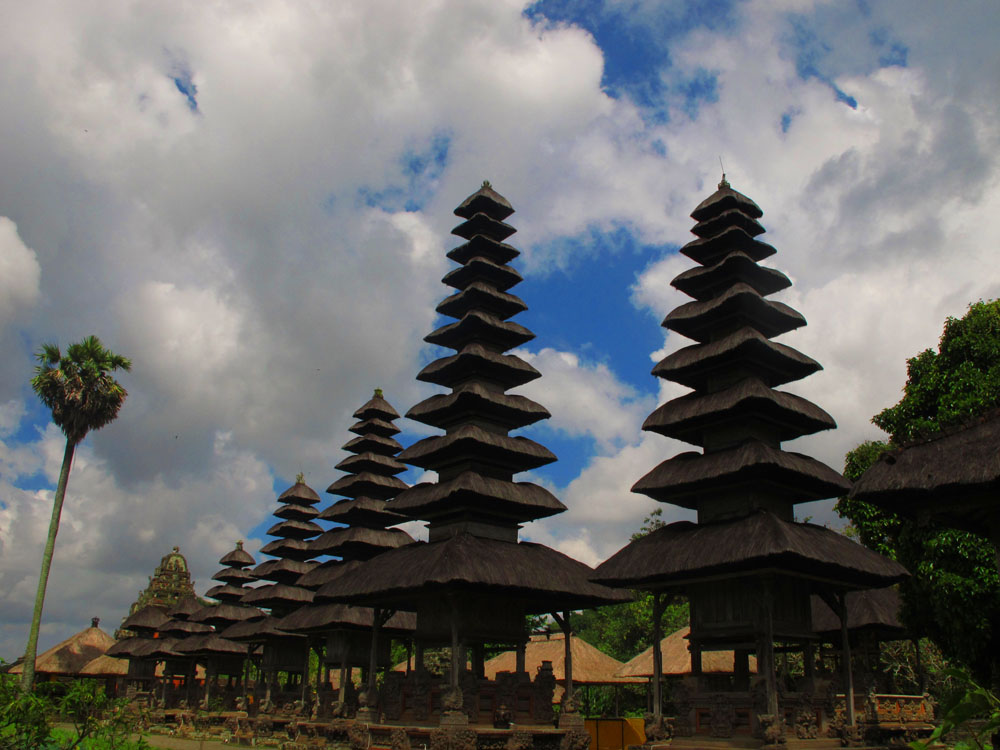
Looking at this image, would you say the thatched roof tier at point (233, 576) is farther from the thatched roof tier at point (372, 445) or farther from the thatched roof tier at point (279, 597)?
the thatched roof tier at point (372, 445)

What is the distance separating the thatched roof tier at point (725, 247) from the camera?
84.5ft

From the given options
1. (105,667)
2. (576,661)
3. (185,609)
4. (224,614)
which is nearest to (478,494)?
(576,661)

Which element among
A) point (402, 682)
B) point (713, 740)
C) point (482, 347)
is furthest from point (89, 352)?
point (713, 740)

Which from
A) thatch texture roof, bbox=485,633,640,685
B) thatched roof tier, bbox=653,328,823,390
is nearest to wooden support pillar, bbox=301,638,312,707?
thatch texture roof, bbox=485,633,640,685

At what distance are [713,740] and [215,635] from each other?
103 ft

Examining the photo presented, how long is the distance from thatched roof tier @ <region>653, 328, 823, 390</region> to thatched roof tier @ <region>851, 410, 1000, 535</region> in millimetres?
11869

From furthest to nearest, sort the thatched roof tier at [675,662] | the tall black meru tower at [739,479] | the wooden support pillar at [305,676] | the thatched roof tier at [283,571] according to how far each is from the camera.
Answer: the thatched roof tier at [283,571], the thatched roof tier at [675,662], the wooden support pillar at [305,676], the tall black meru tower at [739,479]

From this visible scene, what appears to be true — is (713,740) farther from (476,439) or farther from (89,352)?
(89,352)

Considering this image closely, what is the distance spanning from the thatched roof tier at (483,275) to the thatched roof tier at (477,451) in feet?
16.8

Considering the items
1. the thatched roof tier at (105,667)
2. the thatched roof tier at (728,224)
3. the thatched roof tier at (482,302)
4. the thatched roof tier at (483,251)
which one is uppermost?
the thatched roof tier at (483,251)

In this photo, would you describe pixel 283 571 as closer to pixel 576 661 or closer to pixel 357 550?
pixel 357 550

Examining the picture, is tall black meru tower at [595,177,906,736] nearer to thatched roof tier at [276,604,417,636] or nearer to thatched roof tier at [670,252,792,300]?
thatched roof tier at [670,252,792,300]

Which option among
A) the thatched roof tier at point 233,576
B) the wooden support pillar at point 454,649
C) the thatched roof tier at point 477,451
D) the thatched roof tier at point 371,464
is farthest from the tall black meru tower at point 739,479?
the thatched roof tier at point 233,576

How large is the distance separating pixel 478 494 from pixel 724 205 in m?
12.6
